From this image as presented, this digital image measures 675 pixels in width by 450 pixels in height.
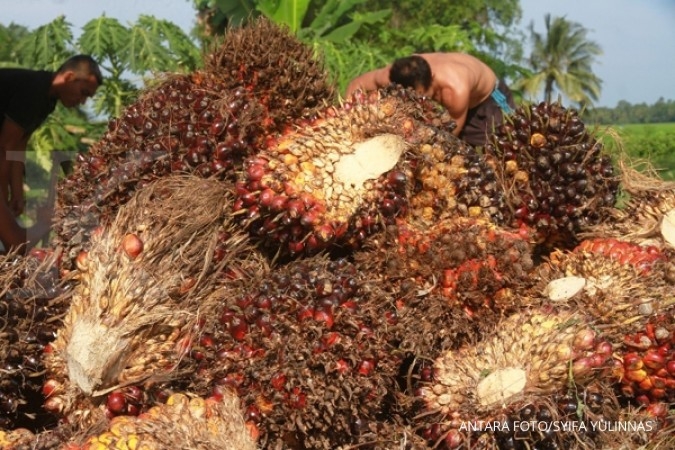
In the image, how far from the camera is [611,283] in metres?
2.16

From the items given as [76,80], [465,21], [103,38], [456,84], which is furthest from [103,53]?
[465,21]

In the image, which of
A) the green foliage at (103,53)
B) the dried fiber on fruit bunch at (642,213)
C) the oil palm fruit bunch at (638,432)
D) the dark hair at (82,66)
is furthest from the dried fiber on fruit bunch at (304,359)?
the green foliage at (103,53)

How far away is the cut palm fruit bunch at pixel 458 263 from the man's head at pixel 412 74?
1956mm

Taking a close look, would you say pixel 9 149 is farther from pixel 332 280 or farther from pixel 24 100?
pixel 332 280

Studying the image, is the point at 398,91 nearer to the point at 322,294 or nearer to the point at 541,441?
the point at 322,294

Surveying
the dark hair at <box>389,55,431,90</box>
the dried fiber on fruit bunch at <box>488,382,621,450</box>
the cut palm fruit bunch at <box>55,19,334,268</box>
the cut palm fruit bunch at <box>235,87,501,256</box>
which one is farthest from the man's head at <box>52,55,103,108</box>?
the dried fiber on fruit bunch at <box>488,382,621,450</box>

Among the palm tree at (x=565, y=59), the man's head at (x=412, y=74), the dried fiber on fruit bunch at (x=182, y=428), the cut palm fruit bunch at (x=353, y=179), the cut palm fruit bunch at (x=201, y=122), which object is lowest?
the palm tree at (x=565, y=59)

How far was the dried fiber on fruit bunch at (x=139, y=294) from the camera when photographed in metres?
1.76

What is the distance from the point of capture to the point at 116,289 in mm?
1799

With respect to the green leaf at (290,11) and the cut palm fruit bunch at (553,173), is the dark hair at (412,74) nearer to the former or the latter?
the cut palm fruit bunch at (553,173)

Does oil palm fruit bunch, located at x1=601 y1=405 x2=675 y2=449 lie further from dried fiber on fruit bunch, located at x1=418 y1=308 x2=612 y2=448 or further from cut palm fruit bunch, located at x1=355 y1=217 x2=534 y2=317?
cut palm fruit bunch, located at x1=355 y1=217 x2=534 y2=317

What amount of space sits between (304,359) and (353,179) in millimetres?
571

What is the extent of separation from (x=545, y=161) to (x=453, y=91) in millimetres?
1921

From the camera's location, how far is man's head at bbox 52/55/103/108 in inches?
185
